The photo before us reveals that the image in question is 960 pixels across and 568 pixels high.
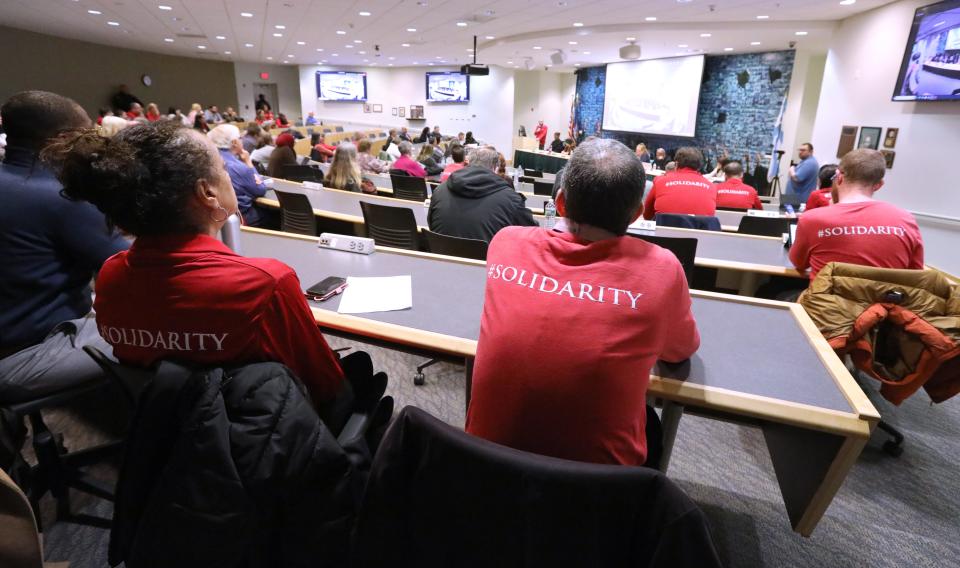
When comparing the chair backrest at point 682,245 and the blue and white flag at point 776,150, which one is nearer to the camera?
the chair backrest at point 682,245

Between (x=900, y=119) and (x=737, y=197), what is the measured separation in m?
2.63

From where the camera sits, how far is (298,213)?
352cm

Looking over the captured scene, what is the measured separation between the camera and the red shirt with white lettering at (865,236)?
220 centimetres

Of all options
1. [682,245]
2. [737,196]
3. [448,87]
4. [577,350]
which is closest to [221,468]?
[577,350]

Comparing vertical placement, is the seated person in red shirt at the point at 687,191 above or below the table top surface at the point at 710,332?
above

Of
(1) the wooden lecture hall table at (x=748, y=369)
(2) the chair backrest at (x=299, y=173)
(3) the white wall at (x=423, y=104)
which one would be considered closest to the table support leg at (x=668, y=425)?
(1) the wooden lecture hall table at (x=748, y=369)

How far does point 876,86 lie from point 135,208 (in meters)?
7.91

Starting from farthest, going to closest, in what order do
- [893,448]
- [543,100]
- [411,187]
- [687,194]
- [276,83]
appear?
[276,83], [543,100], [411,187], [687,194], [893,448]

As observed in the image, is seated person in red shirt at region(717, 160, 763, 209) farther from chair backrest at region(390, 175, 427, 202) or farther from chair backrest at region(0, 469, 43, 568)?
chair backrest at region(0, 469, 43, 568)

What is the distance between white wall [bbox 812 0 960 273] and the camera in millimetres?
5090

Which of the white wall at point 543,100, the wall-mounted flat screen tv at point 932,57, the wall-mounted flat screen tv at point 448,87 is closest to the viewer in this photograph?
the wall-mounted flat screen tv at point 932,57

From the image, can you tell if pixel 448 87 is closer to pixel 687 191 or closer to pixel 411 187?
pixel 411 187

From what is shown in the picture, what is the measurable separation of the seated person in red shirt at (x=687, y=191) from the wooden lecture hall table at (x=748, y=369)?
2.30 metres

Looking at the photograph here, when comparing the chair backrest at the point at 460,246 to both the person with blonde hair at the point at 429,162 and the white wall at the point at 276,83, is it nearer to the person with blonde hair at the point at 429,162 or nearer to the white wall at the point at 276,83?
the person with blonde hair at the point at 429,162
